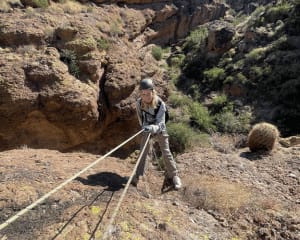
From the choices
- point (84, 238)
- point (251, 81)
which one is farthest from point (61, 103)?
point (251, 81)

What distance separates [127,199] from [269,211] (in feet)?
6.41

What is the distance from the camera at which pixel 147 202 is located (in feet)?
13.6

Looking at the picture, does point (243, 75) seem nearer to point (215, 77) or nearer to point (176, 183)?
point (215, 77)

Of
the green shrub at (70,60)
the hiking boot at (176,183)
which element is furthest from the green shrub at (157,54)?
the hiking boot at (176,183)

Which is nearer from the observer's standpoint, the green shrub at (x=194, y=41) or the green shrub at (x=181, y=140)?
the green shrub at (x=181, y=140)

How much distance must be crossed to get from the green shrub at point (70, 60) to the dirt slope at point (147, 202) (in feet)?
14.6

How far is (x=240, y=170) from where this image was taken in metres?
5.86

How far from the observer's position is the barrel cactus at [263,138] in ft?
22.4

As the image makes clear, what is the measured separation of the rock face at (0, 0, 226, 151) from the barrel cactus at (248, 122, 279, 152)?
432cm

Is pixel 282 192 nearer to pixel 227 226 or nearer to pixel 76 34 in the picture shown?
pixel 227 226

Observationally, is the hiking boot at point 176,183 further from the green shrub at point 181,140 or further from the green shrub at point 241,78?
the green shrub at point 241,78

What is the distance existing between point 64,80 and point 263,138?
5.53 meters

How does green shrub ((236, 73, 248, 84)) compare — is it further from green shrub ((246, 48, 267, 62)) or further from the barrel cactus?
the barrel cactus

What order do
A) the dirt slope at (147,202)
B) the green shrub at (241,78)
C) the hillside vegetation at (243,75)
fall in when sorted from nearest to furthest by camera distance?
the dirt slope at (147,202)
the hillside vegetation at (243,75)
the green shrub at (241,78)
